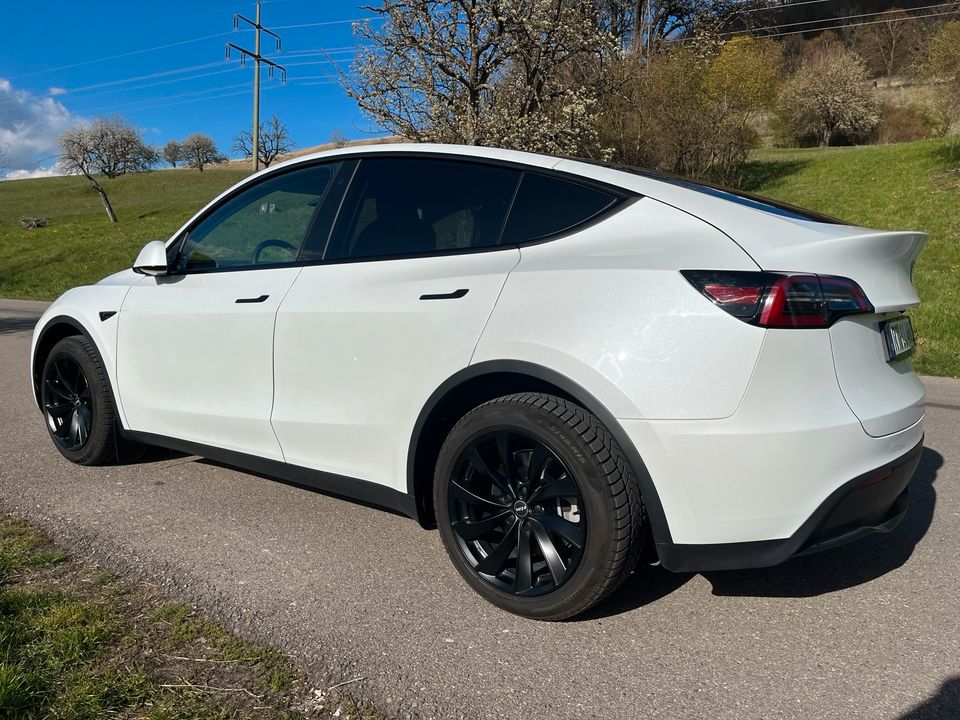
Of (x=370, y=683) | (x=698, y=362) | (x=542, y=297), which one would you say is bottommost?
(x=370, y=683)

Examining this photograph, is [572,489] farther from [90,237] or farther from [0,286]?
[90,237]

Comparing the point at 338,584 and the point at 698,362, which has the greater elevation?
the point at 698,362

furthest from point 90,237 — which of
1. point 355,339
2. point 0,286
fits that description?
point 355,339

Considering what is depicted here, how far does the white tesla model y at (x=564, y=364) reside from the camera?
2.25 metres

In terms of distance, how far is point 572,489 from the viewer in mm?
2475

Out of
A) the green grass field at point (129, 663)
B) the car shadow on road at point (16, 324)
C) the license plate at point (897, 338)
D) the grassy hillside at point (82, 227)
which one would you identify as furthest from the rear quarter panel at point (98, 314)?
the grassy hillside at point (82, 227)

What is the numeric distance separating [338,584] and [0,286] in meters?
21.5

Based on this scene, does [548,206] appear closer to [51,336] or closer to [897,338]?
[897,338]

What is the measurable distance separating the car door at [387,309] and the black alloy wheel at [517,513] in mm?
294

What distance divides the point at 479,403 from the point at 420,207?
34.1 inches

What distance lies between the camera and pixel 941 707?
215 centimetres

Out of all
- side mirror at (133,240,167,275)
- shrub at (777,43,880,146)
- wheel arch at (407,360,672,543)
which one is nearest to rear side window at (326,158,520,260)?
wheel arch at (407,360,672,543)

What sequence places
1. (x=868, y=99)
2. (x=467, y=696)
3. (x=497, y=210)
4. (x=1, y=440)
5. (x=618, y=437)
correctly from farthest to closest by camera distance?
(x=868, y=99) < (x=1, y=440) < (x=497, y=210) < (x=618, y=437) < (x=467, y=696)

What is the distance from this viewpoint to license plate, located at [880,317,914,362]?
2.52m
